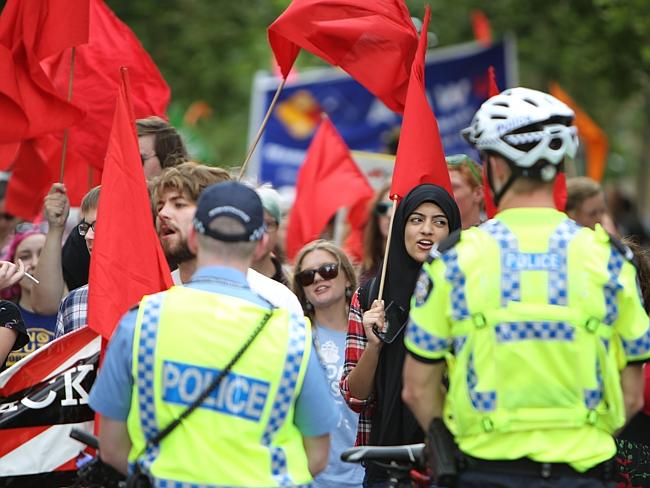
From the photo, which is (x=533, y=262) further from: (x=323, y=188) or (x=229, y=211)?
(x=323, y=188)

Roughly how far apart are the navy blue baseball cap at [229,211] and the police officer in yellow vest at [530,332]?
600 millimetres

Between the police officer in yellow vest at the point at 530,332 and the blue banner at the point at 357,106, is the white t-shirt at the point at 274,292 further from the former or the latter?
the blue banner at the point at 357,106

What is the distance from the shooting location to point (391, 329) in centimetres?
612

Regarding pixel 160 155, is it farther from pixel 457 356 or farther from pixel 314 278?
pixel 457 356

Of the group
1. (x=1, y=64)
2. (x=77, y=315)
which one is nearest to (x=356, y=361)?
(x=77, y=315)

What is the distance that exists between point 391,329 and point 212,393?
6.40 feet

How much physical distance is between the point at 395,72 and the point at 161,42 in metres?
15.4

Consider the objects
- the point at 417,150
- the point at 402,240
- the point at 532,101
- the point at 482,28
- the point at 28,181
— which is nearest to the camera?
the point at 532,101

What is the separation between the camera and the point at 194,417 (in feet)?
14.1

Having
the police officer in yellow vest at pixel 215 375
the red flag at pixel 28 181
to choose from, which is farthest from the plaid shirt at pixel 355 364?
the red flag at pixel 28 181

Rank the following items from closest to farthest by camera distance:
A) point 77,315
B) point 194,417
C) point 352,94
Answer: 1. point 194,417
2. point 77,315
3. point 352,94


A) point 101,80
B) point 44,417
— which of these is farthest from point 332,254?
point 101,80

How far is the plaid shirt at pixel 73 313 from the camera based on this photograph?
6.42 metres

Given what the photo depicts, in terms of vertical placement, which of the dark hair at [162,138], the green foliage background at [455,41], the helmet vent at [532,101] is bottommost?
the dark hair at [162,138]
